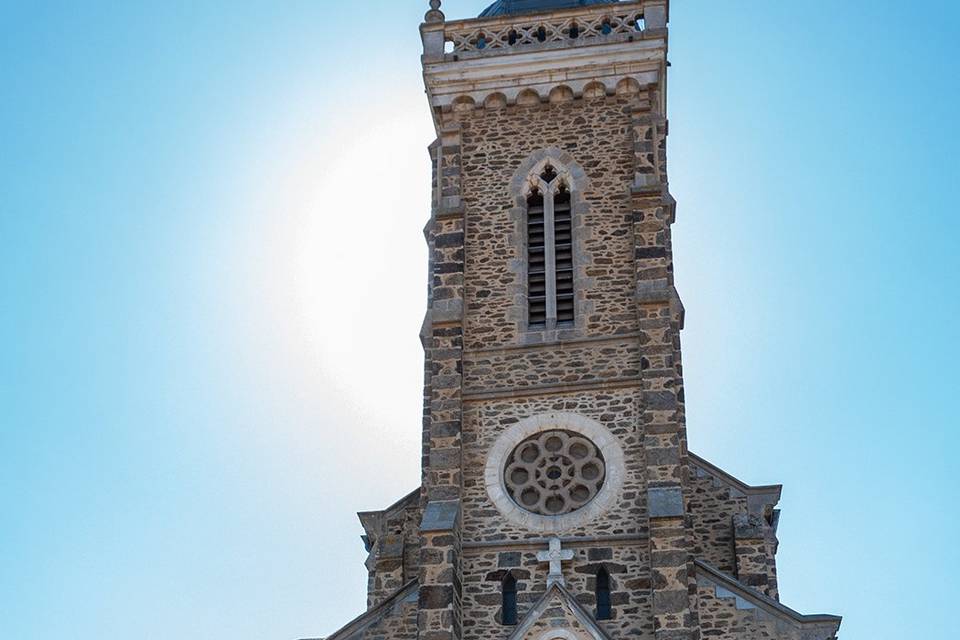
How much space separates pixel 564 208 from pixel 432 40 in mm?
3747

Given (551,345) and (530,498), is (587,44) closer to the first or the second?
(551,345)

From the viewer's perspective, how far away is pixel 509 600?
63.8 feet

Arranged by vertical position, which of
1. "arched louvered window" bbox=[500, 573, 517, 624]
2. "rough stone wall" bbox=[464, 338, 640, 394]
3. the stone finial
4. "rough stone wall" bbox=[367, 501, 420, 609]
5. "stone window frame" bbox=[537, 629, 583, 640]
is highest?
the stone finial

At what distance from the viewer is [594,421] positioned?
20.4m

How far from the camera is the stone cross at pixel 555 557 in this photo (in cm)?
1909

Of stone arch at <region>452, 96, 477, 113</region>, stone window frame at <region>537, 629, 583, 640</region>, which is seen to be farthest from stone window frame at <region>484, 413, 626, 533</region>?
stone arch at <region>452, 96, 477, 113</region>

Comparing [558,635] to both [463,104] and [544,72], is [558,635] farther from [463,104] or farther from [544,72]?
[544,72]

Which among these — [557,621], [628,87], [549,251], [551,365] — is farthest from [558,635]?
[628,87]

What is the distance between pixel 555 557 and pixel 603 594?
2.60ft

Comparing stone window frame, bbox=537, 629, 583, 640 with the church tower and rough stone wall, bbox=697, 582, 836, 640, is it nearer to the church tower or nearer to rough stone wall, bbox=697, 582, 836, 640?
the church tower

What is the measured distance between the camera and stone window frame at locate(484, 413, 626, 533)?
64.8 feet

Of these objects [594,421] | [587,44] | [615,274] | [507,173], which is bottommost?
[594,421]

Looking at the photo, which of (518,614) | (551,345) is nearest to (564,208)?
(551,345)

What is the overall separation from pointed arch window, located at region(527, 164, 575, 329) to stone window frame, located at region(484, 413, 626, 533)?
5.22ft
